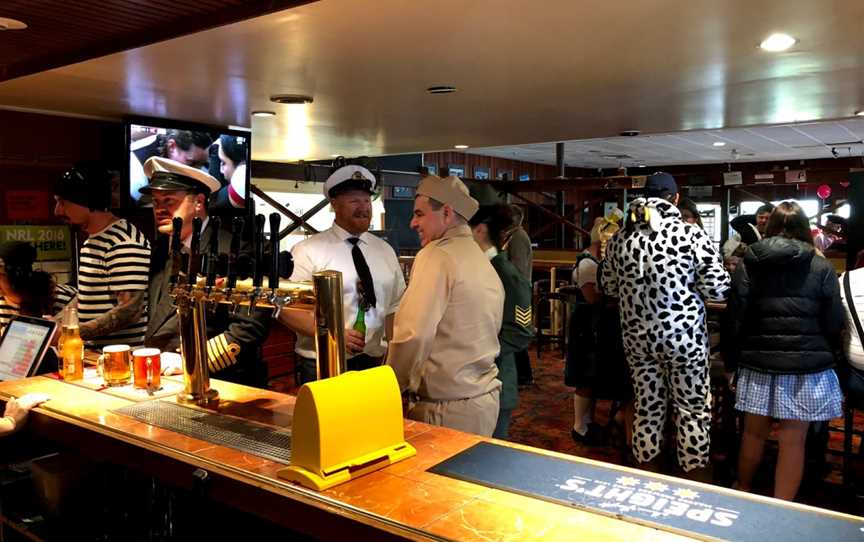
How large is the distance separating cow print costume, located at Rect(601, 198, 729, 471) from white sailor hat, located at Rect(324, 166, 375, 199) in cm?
136

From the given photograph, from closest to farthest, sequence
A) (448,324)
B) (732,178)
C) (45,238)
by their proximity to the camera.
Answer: (448,324), (45,238), (732,178)

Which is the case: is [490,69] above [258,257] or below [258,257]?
above

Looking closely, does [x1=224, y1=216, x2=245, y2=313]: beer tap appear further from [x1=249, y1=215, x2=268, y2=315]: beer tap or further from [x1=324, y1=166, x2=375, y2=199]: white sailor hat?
[x1=324, y1=166, x2=375, y2=199]: white sailor hat

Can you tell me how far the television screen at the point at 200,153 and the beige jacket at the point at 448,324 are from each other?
7.93 feet

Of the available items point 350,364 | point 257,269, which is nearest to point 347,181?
point 350,364

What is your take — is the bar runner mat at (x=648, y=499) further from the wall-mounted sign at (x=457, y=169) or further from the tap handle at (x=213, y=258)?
the wall-mounted sign at (x=457, y=169)

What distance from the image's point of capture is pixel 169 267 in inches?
104

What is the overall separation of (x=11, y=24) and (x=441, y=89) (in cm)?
179

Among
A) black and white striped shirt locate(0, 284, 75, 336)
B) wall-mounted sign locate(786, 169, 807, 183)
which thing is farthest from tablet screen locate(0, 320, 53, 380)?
wall-mounted sign locate(786, 169, 807, 183)

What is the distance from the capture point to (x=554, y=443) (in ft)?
15.5

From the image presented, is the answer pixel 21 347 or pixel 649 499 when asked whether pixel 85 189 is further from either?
pixel 649 499

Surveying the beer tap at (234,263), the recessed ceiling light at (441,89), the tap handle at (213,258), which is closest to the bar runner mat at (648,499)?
the beer tap at (234,263)

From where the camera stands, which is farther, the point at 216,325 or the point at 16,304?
the point at 16,304

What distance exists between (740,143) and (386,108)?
31.8 ft
